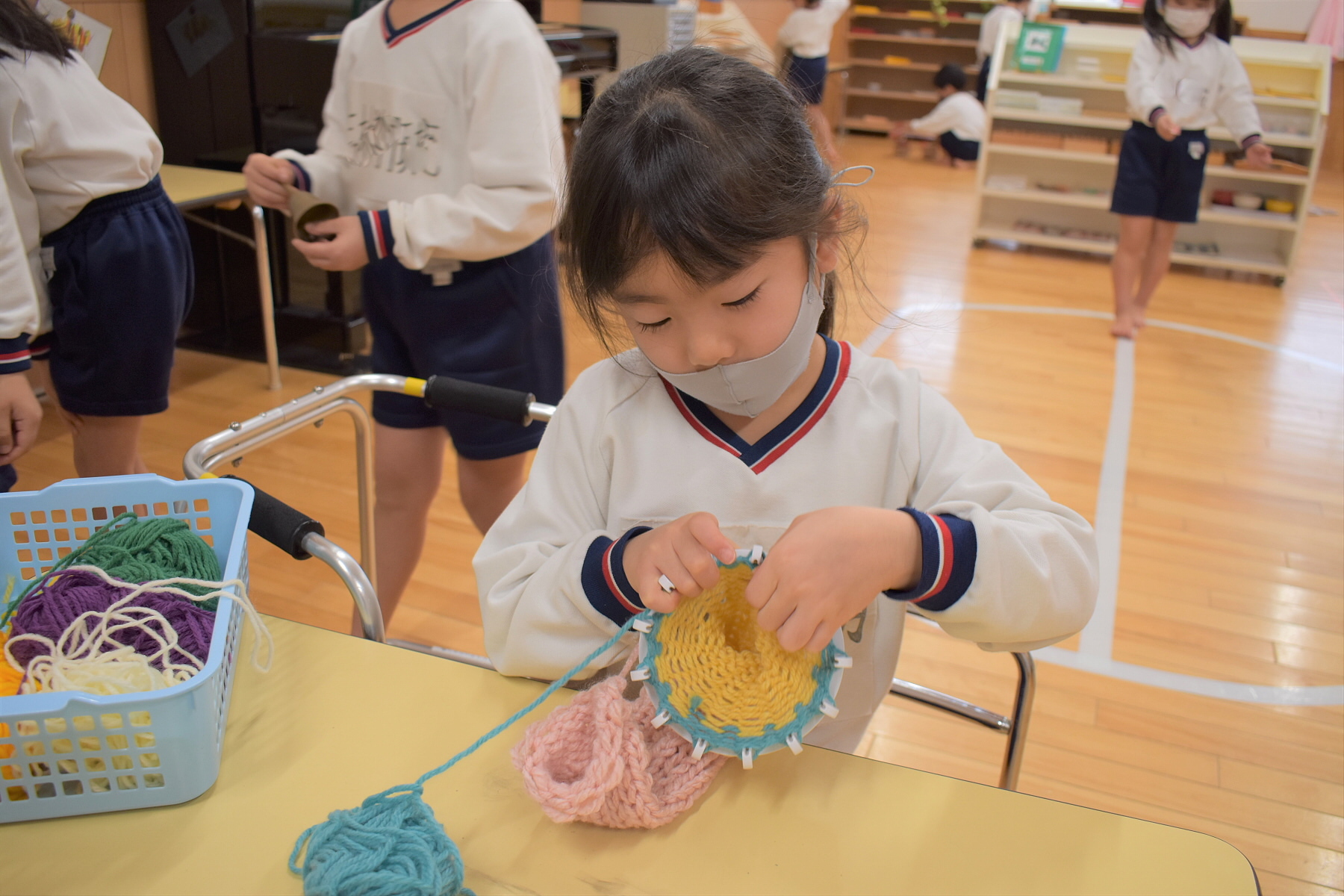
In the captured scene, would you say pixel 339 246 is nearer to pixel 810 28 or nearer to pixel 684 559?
pixel 684 559

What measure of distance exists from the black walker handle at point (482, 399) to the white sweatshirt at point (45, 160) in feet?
1.67

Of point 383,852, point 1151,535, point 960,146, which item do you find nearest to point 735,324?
point 383,852

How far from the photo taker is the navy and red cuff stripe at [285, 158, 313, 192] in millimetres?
1425

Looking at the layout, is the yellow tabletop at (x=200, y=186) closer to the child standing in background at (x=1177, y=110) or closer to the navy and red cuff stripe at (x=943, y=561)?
the navy and red cuff stripe at (x=943, y=561)

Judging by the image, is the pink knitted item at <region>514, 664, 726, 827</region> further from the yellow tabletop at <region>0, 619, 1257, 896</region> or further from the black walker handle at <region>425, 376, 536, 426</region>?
the black walker handle at <region>425, 376, 536, 426</region>

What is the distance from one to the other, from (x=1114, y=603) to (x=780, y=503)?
158 cm

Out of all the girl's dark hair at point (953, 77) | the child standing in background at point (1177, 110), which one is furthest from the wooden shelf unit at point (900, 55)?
the child standing in background at point (1177, 110)

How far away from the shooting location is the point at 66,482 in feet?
2.59

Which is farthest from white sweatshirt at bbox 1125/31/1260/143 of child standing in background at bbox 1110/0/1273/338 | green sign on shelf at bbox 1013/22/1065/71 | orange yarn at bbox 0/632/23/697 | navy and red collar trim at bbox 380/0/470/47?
orange yarn at bbox 0/632/23/697

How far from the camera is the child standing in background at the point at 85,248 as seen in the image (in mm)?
1214

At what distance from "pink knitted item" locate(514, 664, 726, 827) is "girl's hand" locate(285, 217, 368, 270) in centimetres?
86

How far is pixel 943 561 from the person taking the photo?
0.69 meters

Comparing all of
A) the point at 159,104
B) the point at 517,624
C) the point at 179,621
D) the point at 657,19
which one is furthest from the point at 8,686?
the point at 657,19

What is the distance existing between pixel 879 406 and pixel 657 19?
427 centimetres
